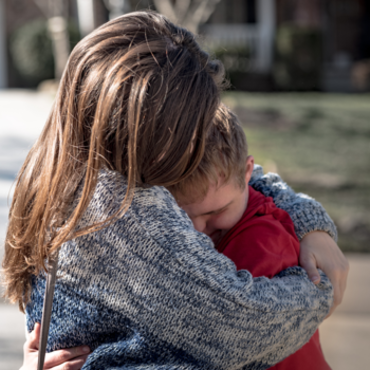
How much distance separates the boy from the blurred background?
0.87ft

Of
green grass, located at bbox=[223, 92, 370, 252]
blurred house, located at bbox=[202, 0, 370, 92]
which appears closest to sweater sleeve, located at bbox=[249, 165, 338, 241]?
green grass, located at bbox=[223, 92, 370, 252]

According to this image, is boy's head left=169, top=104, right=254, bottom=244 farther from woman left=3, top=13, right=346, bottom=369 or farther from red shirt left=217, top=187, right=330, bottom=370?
woman left=3, top=13, right=346, bottom=369

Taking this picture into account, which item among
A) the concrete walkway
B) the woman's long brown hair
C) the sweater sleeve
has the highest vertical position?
the woman's long brown hair

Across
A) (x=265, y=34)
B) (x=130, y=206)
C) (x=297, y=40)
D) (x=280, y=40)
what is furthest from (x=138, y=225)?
(x=265, y=34)

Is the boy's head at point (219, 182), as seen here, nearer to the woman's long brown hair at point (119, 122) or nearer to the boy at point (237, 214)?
the boy at point (237, 214)

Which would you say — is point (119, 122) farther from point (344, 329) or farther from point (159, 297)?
point (344, 329)

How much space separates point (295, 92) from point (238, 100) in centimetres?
320

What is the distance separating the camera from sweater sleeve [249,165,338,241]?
1.64 m

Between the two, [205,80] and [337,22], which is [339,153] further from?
[337,22]

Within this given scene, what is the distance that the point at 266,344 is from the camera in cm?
127

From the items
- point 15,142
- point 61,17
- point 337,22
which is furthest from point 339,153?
point 337,22

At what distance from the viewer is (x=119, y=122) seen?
1.18m

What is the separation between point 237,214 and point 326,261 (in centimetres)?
29

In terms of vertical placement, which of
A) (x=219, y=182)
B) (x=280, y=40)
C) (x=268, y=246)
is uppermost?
(x=219, y=182)
